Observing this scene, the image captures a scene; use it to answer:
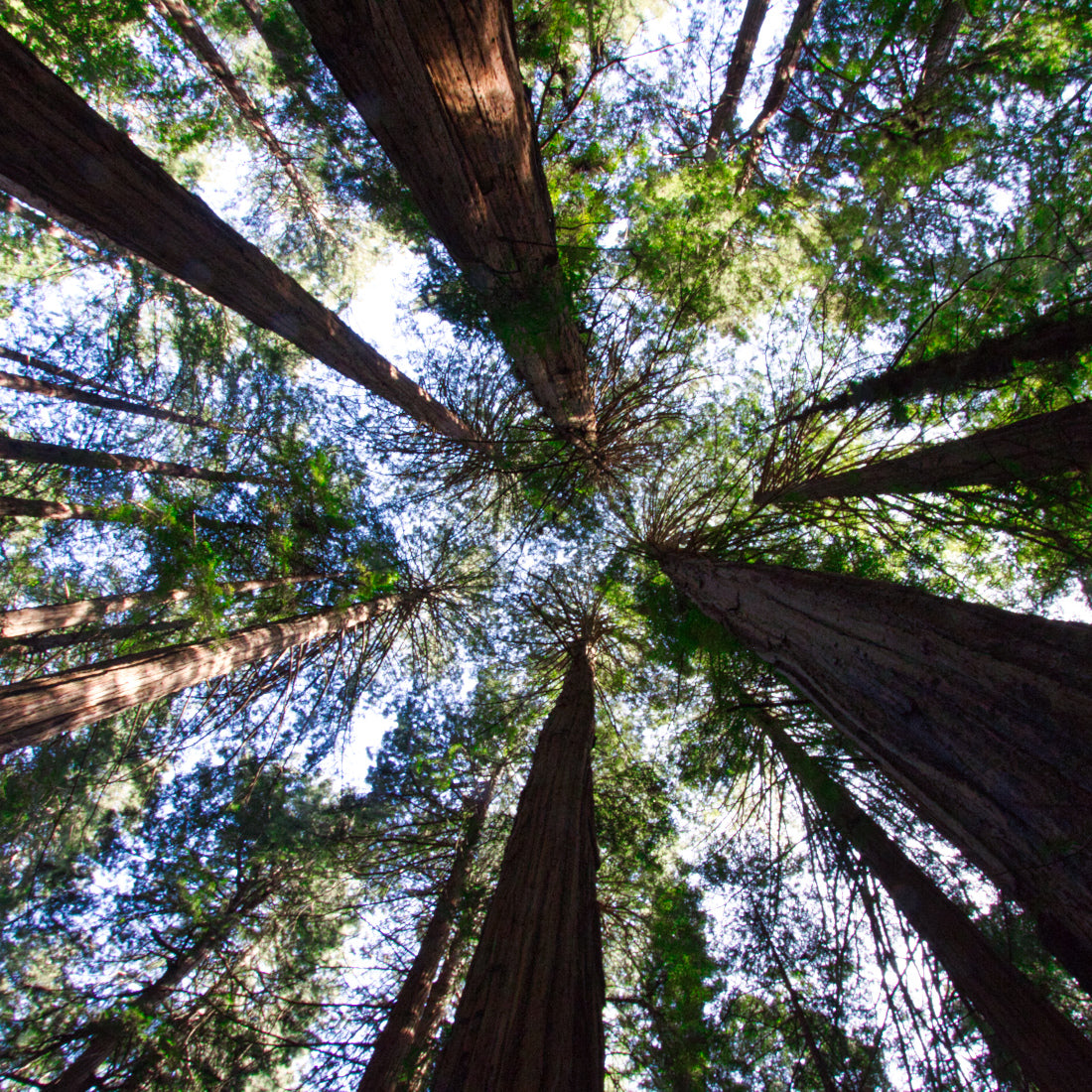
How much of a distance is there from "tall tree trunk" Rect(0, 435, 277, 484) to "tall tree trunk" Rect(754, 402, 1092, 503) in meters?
6.47

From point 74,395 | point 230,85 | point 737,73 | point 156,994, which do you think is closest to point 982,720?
point 156,994

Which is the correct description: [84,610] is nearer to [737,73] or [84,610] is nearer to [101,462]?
[101,462]

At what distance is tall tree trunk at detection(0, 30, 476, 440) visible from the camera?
2.08m

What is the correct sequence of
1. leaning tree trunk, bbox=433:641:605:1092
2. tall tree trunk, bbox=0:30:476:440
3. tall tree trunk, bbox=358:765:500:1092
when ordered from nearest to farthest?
leaning tree trunk, bbox=433:641:605:1092 → tall tree trunk, bbox=0:30:476:440 → tall tree trunk, bbox=358:765:500:1092

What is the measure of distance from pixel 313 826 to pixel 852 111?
1111 centimetres

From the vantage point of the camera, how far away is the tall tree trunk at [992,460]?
11.8 feet

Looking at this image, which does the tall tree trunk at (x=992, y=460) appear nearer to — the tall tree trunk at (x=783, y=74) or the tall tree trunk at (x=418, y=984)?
the tall tree trunk at (x=783, y=74)

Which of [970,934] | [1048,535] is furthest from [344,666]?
[1048,535]

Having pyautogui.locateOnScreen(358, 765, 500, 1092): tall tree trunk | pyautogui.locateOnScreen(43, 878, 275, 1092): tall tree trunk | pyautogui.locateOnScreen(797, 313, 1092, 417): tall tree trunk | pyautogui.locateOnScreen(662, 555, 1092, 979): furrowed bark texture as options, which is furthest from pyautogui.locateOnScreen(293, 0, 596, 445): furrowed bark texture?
pyautogui.locateOnScreen(43, 878, 275, 1092): tall tree trunk

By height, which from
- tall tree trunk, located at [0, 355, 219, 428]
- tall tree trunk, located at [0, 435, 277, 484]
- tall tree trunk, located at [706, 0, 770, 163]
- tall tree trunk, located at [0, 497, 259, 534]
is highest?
tall tree trunk, located at [706, 0, 770, 163]

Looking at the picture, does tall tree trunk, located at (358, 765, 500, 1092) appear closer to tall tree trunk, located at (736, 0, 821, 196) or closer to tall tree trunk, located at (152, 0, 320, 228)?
tall tree trunk, located at (736, 0, 821, 196)

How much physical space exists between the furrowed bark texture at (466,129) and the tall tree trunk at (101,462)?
391 centimetres

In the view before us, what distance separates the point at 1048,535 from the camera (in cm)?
423

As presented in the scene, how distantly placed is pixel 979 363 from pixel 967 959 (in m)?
4.59
